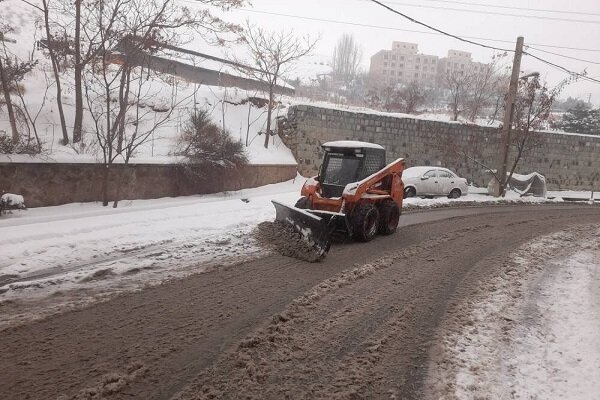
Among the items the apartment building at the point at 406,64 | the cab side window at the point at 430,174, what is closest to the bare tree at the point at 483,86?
the cab side window at the point at 430,174

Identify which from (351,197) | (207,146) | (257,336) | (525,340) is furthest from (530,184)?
(257,336)

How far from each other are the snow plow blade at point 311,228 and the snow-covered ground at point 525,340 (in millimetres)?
2413

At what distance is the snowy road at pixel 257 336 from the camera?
3244 millimetres

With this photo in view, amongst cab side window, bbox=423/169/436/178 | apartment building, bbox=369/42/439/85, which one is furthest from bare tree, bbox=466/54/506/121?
apartment building, bbox=369/42/439/85

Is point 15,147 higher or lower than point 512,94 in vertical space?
lower

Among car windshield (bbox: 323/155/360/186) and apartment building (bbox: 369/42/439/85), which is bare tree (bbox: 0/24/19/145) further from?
apartment building (bbox: 369/42/439/85)

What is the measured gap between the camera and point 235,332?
163 inches

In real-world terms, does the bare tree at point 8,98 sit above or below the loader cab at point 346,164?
above

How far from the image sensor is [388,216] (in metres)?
8.66

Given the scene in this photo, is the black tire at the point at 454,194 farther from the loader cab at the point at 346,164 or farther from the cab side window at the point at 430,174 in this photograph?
the loader cab at the point at 346,164

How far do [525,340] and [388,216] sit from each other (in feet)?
14.7

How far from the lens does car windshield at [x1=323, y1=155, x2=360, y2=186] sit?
331 inches

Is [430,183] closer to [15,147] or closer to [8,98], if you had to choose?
[15,147]

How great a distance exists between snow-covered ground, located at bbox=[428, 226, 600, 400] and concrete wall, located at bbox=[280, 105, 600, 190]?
1347 centimetres
